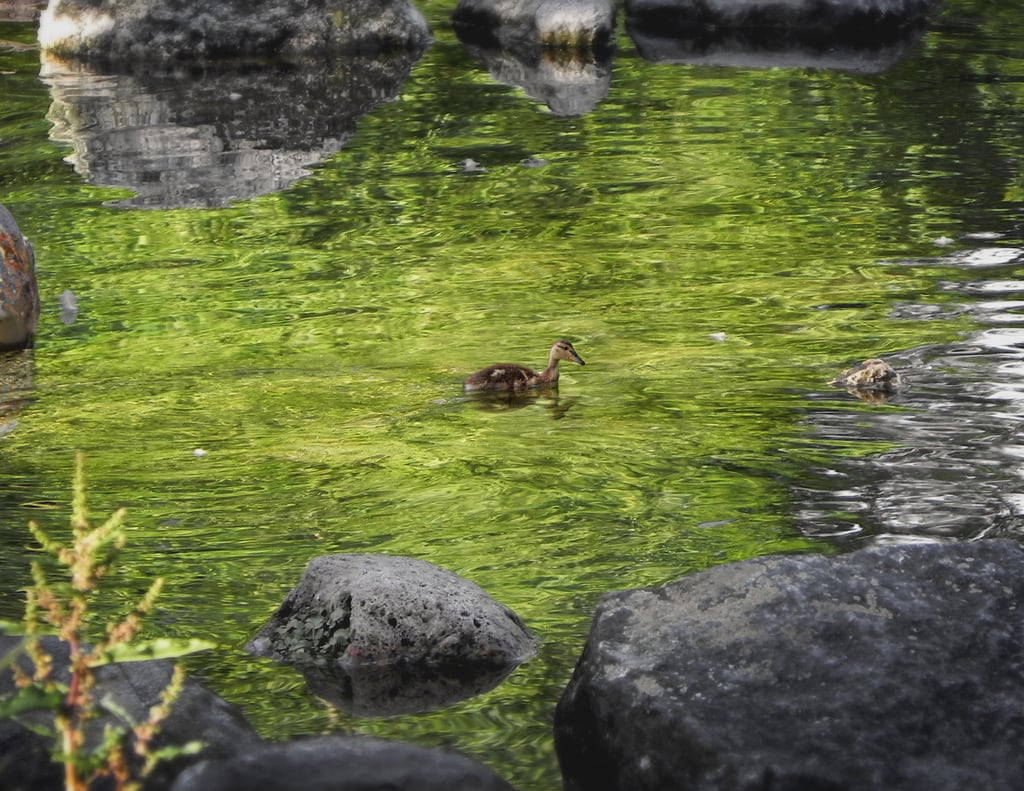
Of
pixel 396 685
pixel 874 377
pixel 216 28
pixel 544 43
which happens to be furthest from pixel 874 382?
pixel 216 28

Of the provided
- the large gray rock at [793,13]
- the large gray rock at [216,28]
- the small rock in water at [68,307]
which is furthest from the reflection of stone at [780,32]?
the small rock in water at [68,307]

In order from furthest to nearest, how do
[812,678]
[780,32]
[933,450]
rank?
[780,32] → [933,450] → [812,678]

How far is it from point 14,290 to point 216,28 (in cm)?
1041

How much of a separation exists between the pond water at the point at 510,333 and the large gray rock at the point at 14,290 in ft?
0.69

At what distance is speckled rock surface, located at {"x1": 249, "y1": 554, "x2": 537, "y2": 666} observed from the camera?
6.04 metres

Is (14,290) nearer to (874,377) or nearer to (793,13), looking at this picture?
(874,377)

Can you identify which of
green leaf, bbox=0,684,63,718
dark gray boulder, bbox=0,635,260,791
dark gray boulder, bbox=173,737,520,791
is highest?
green leaf, bbox=0,684,63,718

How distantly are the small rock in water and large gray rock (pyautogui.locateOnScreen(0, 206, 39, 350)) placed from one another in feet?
1.42

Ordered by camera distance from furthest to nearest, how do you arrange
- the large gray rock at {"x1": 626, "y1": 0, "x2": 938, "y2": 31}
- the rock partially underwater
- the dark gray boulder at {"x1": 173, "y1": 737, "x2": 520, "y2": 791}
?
1. the large gray rock at {"x1": 626, "y1": 0, "x2": 938, "y2": 31}
2. the rock partially underwater
3. the dark gray boulder at {"x1": 173, "y1": 737, "x2": 520, "y2": 791}

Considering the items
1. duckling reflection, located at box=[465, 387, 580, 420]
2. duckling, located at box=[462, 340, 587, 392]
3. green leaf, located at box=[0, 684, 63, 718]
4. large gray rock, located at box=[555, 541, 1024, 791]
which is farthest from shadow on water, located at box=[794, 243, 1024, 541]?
green leaf, located at box=[0, 684, 63, 718]

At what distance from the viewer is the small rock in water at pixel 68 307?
35.9ft

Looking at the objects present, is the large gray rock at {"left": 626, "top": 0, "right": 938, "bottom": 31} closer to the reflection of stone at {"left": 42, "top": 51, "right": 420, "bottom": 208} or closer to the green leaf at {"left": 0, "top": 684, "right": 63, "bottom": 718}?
the reflection of stone at {"left": 42, "top": 51, "right": 420, "bottom": 208}

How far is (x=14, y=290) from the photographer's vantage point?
1028 centimetres

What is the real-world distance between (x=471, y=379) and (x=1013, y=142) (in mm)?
7545
